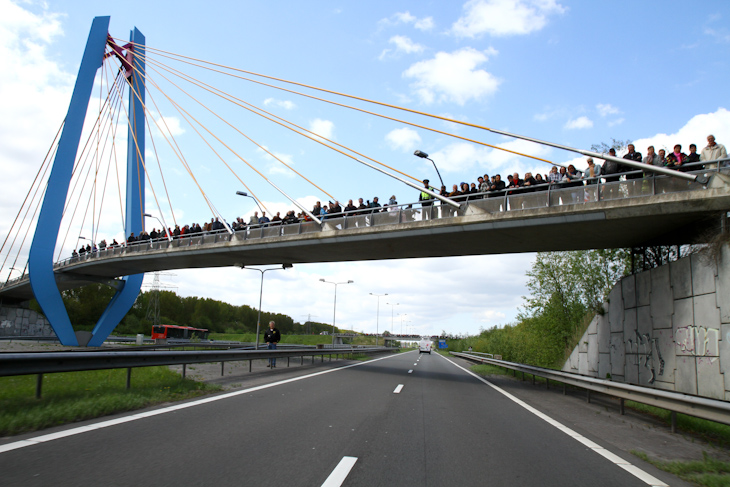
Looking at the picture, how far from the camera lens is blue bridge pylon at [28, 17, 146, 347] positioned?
103ft

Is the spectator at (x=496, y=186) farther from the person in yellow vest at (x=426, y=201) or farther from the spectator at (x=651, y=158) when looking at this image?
the spectator at (x=651, y=158)

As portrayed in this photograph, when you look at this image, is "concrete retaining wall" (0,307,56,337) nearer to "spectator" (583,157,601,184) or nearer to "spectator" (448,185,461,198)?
"spectator" (448,185,461,198)

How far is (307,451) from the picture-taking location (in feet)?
18.1

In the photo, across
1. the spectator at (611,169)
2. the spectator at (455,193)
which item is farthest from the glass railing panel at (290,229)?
the spectator at (611,169)

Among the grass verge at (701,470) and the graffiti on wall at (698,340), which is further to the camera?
the graffiti on wall at (698,340)

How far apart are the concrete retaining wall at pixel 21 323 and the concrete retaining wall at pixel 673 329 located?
67.1m

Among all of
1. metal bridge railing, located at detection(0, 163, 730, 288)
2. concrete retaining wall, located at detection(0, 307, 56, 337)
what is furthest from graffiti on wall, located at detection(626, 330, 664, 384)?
concrete retaining wall, located at detection(0, 307, 56, 337)

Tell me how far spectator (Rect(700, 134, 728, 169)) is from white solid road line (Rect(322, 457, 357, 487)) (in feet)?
39.7

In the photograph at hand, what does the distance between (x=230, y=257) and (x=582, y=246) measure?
20.0m

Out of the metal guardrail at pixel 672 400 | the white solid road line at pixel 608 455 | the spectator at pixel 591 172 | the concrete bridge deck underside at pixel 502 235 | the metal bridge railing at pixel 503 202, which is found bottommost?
the white solid road line at pixel 608 455

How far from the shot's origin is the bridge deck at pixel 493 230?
13.4 m

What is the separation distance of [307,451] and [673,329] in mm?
11181

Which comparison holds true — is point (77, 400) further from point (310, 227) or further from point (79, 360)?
point (310, 227)

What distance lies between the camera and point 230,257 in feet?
98.1
